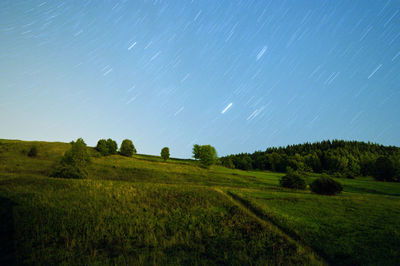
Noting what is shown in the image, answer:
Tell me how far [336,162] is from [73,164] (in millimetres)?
135242

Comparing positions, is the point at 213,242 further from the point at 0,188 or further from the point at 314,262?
the point at 0,188

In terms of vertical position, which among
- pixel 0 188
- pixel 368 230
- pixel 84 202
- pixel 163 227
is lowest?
pixel 368 230

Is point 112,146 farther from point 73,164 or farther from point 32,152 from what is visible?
point 73,164

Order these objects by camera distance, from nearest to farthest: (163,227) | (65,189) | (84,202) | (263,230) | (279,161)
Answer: (163,227)
(263,230)
(84,202)
(65,189)
(279,161)

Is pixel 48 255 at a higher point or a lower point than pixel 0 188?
lower

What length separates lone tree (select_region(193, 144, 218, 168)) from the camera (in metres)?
78.7

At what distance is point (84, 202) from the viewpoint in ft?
51.4

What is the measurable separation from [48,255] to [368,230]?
21290mm

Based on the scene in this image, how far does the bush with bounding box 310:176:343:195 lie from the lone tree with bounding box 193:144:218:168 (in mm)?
49660

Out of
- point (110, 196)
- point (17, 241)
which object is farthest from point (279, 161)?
point (17, 241)

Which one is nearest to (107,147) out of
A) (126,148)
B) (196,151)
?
(126,148)

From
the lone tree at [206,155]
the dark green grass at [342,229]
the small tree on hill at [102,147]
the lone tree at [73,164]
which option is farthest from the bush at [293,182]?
the small tree on hill at [102,147]

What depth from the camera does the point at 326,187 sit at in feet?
102

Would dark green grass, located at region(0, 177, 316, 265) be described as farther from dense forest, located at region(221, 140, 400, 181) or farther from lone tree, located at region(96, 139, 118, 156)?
dense forest, located at region(221, 140, 400, 181)
